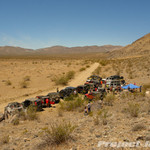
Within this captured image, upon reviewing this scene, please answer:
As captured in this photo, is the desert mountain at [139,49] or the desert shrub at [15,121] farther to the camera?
the desert mountain at [139,49]

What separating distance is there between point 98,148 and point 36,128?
15.2 feet

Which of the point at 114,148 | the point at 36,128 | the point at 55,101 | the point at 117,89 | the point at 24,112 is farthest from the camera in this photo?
the point at 117,89

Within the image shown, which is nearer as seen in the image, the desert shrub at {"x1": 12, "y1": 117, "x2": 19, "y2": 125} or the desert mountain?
the desert shrub at {"x1": 12, "y1": 117, "x2": 19, "y2": 125}

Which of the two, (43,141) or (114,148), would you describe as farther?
(43,141)

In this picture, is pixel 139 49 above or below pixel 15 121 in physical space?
above

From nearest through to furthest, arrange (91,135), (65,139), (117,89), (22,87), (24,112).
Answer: (65,139), (91,135), (24,112), (117,89), (22,87)

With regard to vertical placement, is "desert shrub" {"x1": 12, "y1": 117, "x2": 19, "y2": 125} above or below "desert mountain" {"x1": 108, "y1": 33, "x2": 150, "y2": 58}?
below

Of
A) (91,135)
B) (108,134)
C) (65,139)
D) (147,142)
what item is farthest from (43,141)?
(147,142)

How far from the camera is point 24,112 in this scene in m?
11.2

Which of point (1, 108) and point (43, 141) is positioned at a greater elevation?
point (43, 141)

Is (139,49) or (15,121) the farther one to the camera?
(139,49)

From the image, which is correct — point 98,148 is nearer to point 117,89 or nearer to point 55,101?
point 55,101

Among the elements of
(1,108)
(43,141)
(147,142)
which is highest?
(147,142)

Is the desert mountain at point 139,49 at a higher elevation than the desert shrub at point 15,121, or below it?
higher
